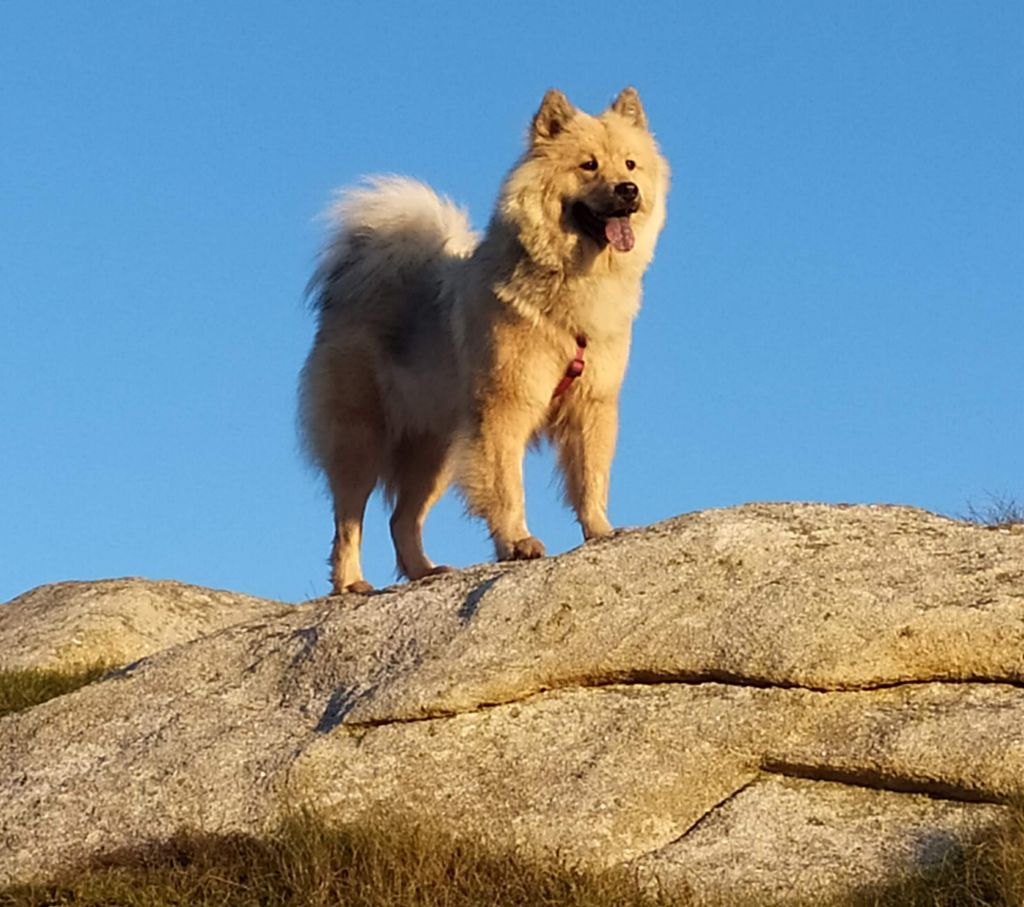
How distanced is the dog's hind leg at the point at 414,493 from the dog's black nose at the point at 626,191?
2291 millimetres

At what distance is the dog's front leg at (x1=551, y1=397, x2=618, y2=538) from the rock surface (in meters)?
1.98

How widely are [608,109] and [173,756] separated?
526 cm

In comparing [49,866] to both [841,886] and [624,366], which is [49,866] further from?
[624,366]

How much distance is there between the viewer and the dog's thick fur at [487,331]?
9.70 metres

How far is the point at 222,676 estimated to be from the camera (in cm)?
794

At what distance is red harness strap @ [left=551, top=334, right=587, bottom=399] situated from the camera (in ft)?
32.0

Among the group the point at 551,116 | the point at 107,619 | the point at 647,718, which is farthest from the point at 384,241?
the point at 647,718

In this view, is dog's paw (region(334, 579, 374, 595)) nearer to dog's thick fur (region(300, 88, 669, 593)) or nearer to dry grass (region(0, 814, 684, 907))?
dog's thick fur (region(300, 88, 669, 593))

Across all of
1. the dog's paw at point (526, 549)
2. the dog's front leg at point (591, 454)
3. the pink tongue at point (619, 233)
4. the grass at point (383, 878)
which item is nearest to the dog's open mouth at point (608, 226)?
the pink tongue at point (619, 233)

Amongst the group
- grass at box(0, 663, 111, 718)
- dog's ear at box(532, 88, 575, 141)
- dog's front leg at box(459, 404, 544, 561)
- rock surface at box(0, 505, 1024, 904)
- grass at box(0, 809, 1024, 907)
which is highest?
dog's ear at box(532, 88, 575, 141)

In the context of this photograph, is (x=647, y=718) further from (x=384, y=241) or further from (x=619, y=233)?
(x=384, y=241)

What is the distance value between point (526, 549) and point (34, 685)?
273 cm

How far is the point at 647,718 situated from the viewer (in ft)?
22.3

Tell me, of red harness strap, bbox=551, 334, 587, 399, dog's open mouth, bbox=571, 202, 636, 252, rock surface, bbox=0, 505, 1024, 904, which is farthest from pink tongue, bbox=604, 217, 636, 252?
rock surface, bbox=0, 505, 1024, 904
